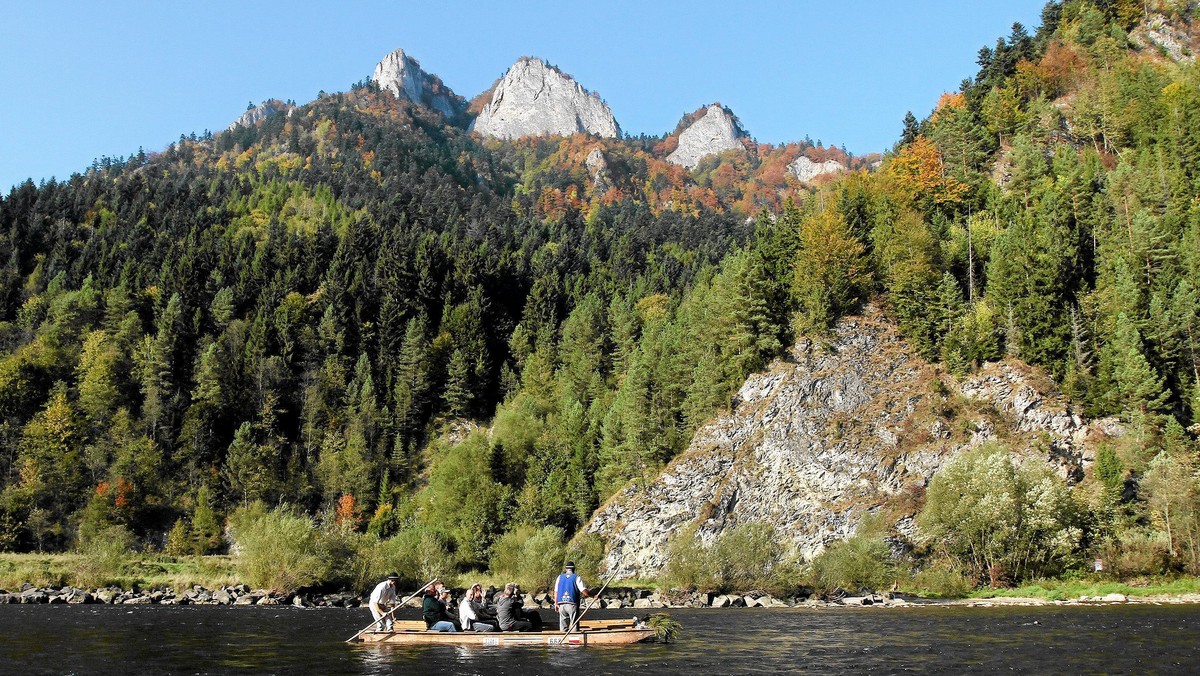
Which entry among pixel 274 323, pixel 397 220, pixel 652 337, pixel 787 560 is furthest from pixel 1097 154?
pixel 397 220

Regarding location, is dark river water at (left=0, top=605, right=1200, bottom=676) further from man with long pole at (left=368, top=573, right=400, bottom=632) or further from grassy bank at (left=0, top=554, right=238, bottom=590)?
grassy bank at (left=0, top=554, right=238, bottom=590)

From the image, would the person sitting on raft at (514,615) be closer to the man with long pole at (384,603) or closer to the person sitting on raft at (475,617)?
the person sitting on raft at (475,617)

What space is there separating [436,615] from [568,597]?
6.03 metres

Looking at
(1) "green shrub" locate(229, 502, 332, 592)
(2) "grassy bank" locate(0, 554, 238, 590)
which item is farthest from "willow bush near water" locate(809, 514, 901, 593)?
(2) "grassy bank" locate(0, 554, 238, 590)

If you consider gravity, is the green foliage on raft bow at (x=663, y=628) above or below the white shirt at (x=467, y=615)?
below

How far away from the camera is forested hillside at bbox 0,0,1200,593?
89.9 m

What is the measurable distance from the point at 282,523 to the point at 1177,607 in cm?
6448

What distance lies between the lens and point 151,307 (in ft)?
478

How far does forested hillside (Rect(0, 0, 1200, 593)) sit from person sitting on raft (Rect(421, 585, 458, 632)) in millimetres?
37467

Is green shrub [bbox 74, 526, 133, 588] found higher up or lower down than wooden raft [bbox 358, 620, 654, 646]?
higher up

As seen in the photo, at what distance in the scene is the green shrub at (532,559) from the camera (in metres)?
74.1

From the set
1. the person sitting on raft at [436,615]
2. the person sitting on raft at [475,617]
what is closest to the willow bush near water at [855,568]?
the person sitting on raft at [475,617]

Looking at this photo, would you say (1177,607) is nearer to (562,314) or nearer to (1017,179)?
(1017,179)

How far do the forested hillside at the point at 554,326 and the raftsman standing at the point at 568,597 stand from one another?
38003 mm
